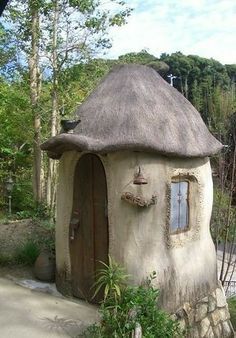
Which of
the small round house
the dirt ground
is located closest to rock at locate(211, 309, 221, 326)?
the small round house

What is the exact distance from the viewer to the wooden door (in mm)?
6562

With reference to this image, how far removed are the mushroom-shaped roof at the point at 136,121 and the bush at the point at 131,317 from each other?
195 centimetres

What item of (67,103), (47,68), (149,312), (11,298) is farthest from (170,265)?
(47,68)

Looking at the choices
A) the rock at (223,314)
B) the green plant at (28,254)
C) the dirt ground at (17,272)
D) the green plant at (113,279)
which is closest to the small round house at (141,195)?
the rock at (223,314)

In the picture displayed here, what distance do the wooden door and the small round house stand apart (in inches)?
0.6

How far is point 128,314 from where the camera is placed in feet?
17.2

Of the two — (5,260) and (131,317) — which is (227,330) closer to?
(131,317)

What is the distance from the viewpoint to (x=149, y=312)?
17.8 feet

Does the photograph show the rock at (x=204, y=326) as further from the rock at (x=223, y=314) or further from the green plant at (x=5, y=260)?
the green plant at (x=5, y=260)

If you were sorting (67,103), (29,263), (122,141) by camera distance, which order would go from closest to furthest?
(122,141)
(29,263)
(67,103)

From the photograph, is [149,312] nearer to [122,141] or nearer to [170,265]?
[170,265]

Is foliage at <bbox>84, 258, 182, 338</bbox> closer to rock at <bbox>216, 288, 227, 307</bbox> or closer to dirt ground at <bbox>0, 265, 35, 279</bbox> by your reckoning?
rock at <bbox>216, 288, 227, 307</bbox>

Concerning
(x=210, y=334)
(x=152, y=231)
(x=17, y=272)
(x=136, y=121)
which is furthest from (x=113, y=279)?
(x=17, y=272)

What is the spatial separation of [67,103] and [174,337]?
8656mm
